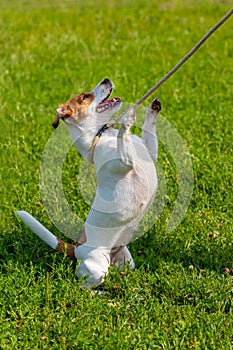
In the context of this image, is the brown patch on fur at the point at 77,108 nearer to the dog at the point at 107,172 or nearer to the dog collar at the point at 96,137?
the dog at the point at 107,172

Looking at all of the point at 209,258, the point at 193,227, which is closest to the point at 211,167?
the point at 193,227

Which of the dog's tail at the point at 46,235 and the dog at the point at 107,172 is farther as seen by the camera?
the dog's tail at the point at 46,235

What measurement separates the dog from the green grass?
18cm

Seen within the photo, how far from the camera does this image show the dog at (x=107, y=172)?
390 centimetres

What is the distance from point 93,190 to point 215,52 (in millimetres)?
3507

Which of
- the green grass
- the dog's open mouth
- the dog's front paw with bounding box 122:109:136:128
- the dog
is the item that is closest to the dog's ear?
the dog

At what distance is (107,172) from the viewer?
3.90 m

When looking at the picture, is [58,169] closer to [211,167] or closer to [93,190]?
[93,190]

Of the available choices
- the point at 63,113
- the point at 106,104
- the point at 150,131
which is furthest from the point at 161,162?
the point at 63,113

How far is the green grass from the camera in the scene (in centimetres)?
378

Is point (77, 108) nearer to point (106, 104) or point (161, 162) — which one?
point (106, 104)

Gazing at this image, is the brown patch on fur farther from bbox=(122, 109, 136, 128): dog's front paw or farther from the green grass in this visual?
the green grass

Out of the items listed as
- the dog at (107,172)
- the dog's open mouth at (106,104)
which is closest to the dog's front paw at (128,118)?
the dog at (107,172)

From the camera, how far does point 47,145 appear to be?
19.9ft
